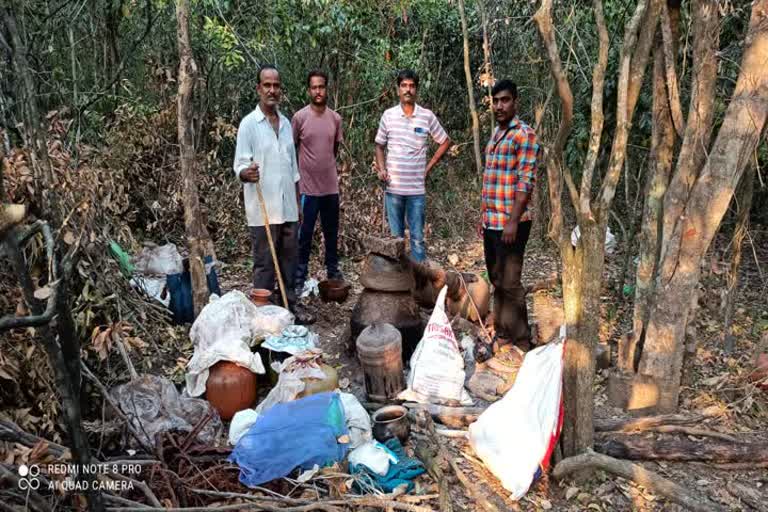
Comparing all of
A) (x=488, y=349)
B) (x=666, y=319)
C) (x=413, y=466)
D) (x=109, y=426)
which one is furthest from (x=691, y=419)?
(x=109, y=426)

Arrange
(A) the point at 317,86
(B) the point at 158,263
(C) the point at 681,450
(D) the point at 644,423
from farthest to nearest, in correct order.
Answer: (A) the point at 317,86 → (B) the point at 158,263 → (D) the point at 644,423 → (C) the point at 681,450

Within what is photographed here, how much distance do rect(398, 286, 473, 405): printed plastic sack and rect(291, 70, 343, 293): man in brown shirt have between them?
5.89 feet

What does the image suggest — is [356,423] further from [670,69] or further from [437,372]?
[670,69]

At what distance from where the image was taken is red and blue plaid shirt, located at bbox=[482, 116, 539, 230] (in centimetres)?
390

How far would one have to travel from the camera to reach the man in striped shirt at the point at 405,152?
17.2 ft

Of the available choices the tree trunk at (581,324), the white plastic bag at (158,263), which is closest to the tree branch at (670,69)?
the tree trunk at (581,324)

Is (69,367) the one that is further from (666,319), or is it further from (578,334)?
(666,319)

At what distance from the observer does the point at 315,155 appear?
500 centimetres

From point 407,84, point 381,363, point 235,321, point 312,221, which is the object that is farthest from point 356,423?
point 407,84

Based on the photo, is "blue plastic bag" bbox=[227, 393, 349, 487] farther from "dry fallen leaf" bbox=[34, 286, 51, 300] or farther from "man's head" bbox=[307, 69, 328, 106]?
"man's head" bbox=[307, 69, 328, 106]

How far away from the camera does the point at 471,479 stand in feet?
9.51

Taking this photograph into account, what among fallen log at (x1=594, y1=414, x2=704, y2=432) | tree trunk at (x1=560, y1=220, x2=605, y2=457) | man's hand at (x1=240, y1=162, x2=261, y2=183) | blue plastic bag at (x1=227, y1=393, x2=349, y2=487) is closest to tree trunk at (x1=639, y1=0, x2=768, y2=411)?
fallen log at (x1=594, y1=414, x2=704, y2=432)

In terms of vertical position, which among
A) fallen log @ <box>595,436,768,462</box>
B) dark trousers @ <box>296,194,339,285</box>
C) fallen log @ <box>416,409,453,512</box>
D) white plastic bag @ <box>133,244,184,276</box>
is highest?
dark trousers @ <box>296,194,339,285</box>

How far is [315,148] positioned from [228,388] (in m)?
2.41
